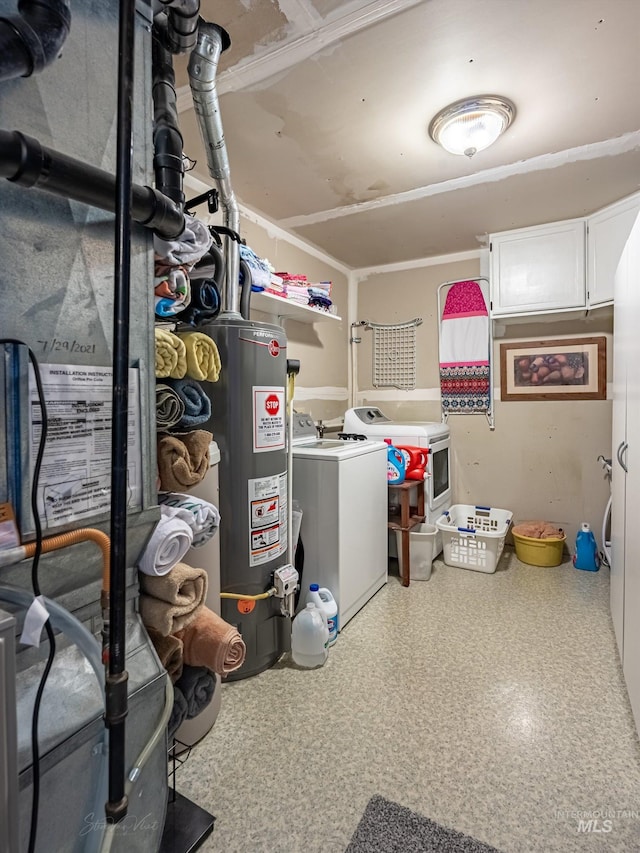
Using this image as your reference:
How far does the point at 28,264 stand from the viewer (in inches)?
26.8

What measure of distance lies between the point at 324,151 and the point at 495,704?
2581 mm

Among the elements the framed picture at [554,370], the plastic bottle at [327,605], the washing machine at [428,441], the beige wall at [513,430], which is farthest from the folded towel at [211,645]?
the framed picture at [554,370]

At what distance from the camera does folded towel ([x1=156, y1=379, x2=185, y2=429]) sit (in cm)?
104

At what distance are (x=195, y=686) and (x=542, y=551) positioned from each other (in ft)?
8.86

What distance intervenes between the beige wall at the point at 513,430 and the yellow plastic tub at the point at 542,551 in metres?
0.30

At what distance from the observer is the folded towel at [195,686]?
107 centimetres

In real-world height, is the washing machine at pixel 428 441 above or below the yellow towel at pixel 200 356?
below

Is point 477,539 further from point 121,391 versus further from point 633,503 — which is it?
point 121,391

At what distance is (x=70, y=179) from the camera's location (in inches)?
26.5

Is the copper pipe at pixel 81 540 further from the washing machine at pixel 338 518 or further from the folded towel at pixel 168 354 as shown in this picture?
the washing machine at pixel 338 518

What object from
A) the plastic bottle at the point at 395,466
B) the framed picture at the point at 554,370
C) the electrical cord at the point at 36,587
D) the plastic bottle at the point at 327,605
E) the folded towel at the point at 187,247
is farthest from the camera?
the framed picture at the point at 554,370

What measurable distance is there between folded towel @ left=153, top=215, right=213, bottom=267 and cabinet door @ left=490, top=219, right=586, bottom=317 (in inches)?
103

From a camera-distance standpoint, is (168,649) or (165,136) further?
(165,136)
